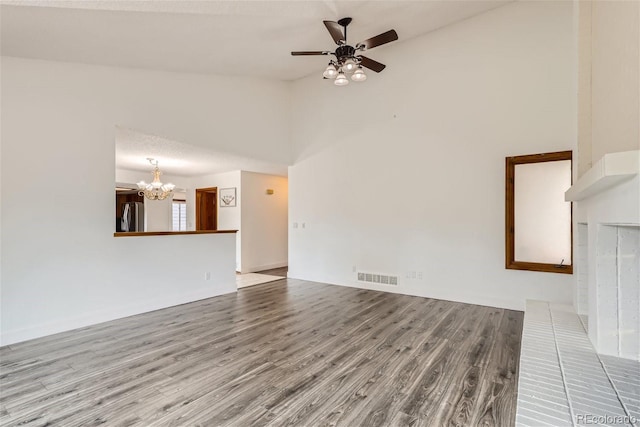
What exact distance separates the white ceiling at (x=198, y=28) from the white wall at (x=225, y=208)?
2830 mm

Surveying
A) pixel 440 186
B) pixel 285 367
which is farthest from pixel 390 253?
pixel 285 367

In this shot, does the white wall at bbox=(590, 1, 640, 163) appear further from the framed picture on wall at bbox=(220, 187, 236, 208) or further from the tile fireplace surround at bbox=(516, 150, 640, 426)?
the framed picture on wall at bbox=(220, 187, 236, 208)

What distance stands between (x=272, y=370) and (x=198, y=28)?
349 cm

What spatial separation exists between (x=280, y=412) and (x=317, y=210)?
4450 mm

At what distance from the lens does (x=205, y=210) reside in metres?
8.30

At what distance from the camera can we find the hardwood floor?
1980 mm

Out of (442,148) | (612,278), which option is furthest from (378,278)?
(612,278)

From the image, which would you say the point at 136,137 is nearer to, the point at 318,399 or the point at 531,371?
the point at 318,399

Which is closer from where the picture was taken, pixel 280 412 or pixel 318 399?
pixel 280 412

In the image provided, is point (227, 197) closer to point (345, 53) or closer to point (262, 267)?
point (262, 267)

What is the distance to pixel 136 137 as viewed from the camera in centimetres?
437

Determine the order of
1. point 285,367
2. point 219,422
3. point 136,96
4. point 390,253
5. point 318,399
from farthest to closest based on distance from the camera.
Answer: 1. point 390,253
2. point 136,96
3. point 285,367
4. point 318,399
5. point 219,422

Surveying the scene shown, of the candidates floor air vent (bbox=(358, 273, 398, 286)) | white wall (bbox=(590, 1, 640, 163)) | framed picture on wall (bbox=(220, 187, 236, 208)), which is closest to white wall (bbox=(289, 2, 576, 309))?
floor air vent (bbox=(358, 273, 398, 286))

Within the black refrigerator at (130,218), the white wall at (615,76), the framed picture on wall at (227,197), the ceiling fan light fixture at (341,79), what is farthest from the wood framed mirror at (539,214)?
the framed picture on wall at (227,197)
